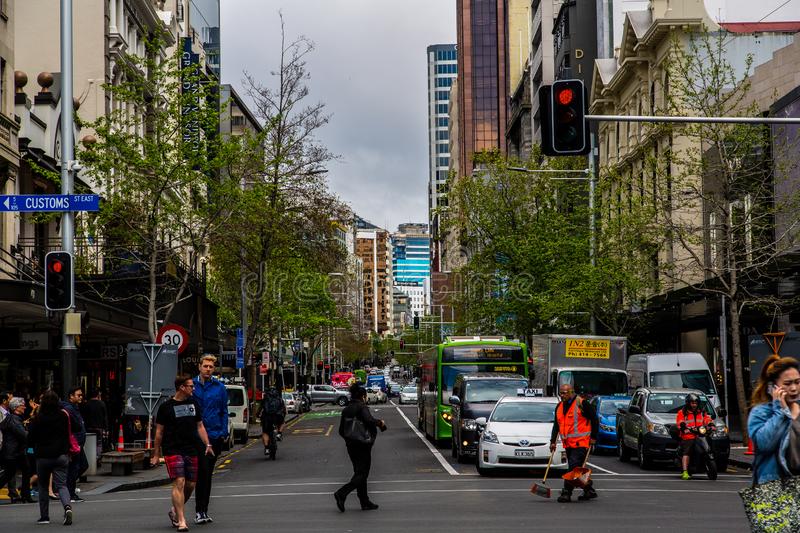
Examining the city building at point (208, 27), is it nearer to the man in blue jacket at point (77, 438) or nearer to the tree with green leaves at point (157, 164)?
the tree with green leaves at point (157, 164)

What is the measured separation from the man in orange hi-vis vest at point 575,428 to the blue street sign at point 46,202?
28.5 ft

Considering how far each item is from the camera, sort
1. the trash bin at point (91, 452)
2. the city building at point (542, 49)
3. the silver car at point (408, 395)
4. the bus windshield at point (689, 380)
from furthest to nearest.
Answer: the city building at point (542, 49) → the silver car at point (408, 395) → the bus windshield at point (689, 380) → the trash bin at point (91, 452)

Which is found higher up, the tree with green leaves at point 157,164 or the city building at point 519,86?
the city building at point 519,86

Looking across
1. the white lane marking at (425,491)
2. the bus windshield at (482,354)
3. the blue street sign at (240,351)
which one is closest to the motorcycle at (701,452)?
→ the white lane marking at (425,491)

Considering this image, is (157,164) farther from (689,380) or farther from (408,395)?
(408,395)

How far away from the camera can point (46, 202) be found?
69.3 ft

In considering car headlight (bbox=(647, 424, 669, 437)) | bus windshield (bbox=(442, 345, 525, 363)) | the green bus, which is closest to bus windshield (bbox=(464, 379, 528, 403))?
car headlight (bbox=(647, 424, 669, 437))

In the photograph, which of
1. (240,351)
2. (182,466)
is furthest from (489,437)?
(240,351)

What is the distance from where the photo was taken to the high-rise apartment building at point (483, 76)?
17050 cm

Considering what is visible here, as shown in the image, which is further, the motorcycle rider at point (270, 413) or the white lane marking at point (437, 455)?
the motorcycle rider at point (270, 413)

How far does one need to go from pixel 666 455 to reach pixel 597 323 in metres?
28.4

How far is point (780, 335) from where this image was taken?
2678 cm

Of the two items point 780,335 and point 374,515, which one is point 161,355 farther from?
point 780,335

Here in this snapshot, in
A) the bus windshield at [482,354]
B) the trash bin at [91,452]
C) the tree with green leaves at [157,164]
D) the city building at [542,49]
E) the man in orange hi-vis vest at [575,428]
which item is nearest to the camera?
the man in orange hi-vis vest at [575,428]
